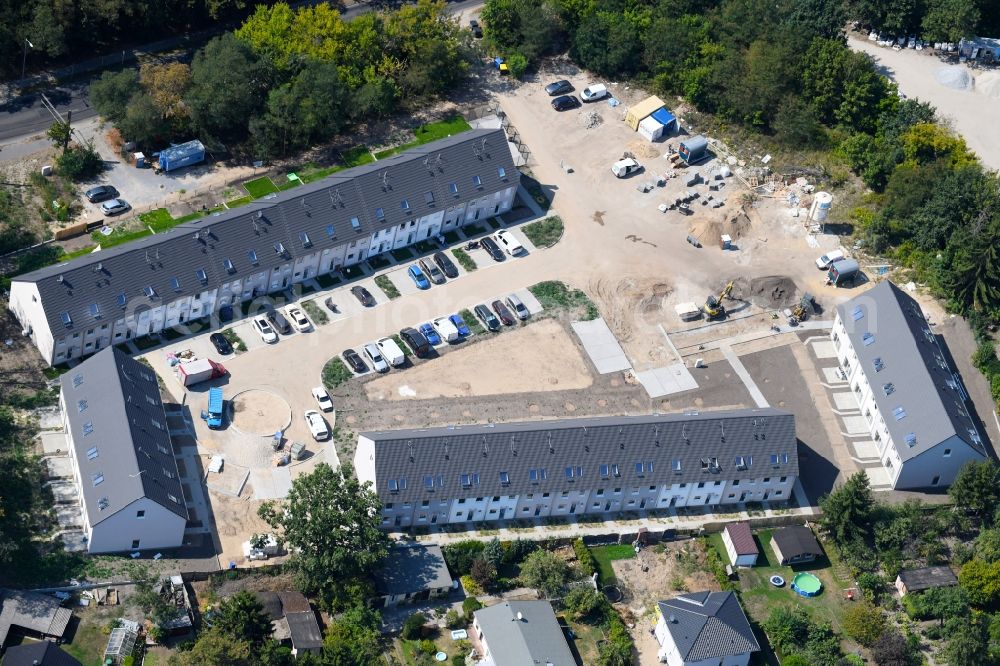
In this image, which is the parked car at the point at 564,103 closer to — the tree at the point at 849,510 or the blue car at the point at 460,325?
the blue car at the point at 460,325

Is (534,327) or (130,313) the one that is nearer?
(130,313)

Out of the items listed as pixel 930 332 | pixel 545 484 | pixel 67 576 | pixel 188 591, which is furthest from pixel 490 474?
pixel 930 332

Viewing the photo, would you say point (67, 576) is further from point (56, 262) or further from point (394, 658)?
point (56, 262)

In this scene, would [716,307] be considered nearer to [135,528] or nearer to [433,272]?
[433,272]

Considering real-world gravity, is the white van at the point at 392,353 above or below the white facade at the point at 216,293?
below

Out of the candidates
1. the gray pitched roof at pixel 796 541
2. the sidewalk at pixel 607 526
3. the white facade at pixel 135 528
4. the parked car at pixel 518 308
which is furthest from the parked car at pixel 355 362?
the gray pitched roof at pixel 796 541

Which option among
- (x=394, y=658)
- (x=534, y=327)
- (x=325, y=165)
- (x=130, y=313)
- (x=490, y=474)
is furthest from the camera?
(x=325, y=165)

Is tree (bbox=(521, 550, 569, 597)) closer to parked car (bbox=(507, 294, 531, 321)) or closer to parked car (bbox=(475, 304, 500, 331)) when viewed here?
parked car (bbox=(475, 304, 500, 331))
